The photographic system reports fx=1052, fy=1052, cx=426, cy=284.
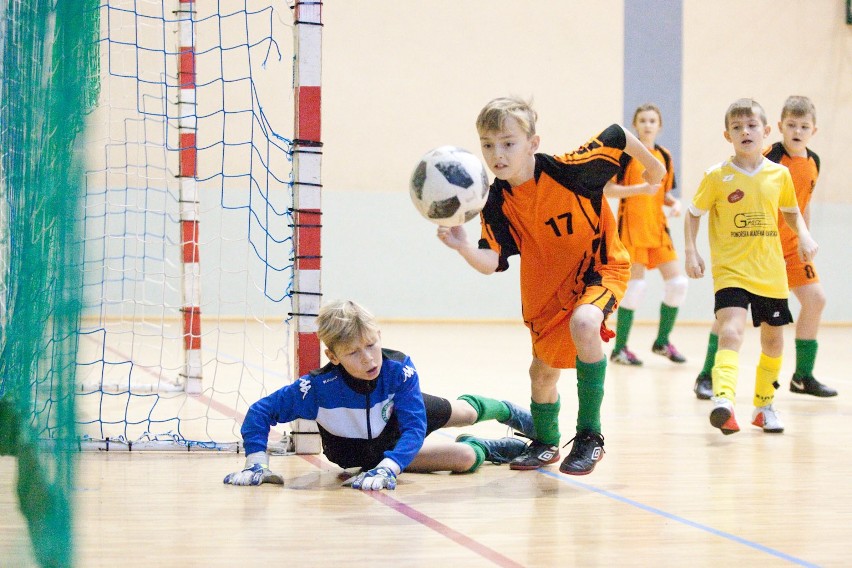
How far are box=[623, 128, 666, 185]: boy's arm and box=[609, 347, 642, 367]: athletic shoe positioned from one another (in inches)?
156

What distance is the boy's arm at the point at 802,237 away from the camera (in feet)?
14.4

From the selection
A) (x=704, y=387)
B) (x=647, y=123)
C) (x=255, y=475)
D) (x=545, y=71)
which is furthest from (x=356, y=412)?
(x=545, y=71)

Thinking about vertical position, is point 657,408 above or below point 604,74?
below

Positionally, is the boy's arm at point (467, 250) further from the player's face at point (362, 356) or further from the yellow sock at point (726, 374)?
the yellow sock at point (726, 374)

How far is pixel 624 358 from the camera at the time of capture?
7.44m

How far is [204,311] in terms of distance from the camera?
9945 mm

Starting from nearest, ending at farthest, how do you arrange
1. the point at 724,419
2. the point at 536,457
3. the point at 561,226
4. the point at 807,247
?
the point at 561,226
the point at 536,457
the point at 724,419
the point at 807,247

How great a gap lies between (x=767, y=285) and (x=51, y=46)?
10.2 ft

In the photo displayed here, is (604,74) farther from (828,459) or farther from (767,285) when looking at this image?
(828,459)

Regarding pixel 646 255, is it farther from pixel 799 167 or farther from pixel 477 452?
pixel 477 452

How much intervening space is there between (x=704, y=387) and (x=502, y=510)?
3033 mm

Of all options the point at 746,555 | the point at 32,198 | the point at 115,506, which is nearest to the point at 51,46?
the point at 32,198

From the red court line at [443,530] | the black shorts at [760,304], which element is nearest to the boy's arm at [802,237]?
the black shorts at [760,304]

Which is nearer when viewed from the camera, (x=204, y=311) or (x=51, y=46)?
(x=51, y=46)
